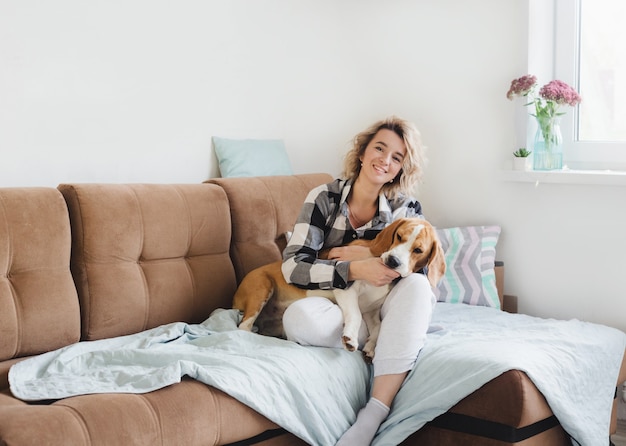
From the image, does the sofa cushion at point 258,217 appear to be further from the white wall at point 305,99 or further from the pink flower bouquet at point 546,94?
the pink flower bouquet at point 546,94

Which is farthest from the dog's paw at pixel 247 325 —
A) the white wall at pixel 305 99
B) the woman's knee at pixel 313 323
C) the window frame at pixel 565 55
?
the window frame at pixel 565 55

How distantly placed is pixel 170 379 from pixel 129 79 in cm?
133

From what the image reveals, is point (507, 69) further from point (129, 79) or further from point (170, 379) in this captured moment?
point (170, 379)

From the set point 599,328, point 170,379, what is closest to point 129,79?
point 170,379

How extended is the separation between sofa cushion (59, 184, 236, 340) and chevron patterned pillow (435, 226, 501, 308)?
35.7 inches

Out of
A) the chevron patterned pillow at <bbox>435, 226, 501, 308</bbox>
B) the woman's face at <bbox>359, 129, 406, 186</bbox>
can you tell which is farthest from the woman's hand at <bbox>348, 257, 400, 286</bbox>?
the chevron patterned pillow at <bbox>435, 226, 501, 308</bbox>

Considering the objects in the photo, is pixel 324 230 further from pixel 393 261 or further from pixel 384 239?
pixel 393 261

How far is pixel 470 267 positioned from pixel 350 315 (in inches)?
36.1

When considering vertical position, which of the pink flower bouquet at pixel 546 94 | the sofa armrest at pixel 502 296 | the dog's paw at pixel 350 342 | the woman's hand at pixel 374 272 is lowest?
the sofa armrest at pixel 502 296

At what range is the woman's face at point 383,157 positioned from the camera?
2590mm

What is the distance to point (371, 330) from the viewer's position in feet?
8.03

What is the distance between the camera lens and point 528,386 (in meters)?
2.08

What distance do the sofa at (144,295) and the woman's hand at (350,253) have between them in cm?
39

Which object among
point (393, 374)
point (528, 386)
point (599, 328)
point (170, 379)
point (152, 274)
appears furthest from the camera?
point (599, 328)
